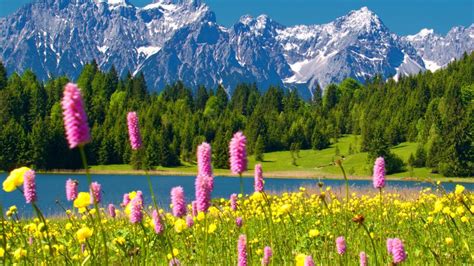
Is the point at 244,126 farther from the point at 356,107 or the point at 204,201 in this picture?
the point at 204,201

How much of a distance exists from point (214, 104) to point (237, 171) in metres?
152

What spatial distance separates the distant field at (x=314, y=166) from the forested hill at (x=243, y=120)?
89.4 inches

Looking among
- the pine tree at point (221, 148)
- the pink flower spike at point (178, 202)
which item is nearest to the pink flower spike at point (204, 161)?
the pink flower spike at point (178, 202)

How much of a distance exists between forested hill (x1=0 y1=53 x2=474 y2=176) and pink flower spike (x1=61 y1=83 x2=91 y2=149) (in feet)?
270

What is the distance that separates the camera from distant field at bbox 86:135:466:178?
9525 cm

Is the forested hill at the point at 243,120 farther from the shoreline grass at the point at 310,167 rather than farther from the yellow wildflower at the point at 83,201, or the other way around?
the yellow wildflower at the point at 83,201

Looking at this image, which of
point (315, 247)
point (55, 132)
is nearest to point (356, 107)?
point (55, 132)

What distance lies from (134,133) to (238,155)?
584mm

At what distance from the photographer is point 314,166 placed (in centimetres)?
10544

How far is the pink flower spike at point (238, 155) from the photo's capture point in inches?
115

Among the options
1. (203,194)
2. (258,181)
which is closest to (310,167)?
(258,181)

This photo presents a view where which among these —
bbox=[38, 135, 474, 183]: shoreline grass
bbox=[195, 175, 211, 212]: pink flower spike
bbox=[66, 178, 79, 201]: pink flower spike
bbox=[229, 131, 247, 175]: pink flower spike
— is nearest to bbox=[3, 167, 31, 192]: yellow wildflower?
bbox=[66, 178, 79, 201]: pink flower spike

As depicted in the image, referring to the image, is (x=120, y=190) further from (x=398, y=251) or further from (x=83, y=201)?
(x=398, y=251)

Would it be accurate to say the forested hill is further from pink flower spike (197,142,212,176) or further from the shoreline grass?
pink flower spike (197,142,212,176)
